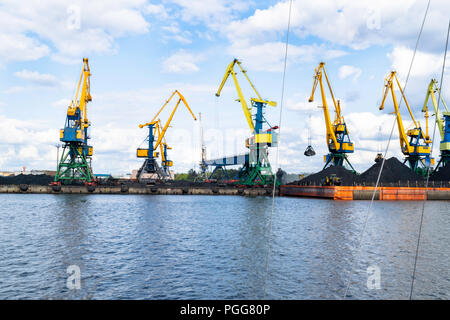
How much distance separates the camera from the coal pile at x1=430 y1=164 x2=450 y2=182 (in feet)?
313

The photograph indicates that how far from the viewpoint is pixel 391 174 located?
92188 millimetres

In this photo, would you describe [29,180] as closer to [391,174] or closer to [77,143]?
[77,143]

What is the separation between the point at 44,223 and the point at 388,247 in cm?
3239

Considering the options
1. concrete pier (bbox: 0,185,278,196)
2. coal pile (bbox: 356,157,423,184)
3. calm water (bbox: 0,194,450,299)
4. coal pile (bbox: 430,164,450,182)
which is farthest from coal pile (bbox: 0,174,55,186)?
coal pile (bbox: 430,164,450,182)

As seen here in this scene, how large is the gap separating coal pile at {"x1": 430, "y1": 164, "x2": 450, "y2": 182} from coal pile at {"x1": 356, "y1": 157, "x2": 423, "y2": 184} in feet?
23.0

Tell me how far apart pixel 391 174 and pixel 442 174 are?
58.8 feet

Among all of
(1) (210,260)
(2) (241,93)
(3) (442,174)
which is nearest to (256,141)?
(2) (241,93)

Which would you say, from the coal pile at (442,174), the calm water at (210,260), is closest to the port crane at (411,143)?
the coal pile at (442,174)

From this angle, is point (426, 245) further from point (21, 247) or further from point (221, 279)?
point (21, 247)

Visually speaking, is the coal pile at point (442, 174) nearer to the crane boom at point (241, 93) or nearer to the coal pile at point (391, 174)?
the coal pile at point (391, 174)

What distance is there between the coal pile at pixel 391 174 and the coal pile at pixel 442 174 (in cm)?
700

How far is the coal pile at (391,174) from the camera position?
90812mm

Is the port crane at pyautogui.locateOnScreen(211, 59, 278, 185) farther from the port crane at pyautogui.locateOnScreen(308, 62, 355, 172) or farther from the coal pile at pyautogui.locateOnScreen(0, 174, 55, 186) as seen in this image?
the coal pile at pyautogui.locateOnScreen(0, 174, 55, 186)

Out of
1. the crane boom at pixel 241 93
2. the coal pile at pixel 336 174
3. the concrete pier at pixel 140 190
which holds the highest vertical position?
the crane boom at pixel 241 93
